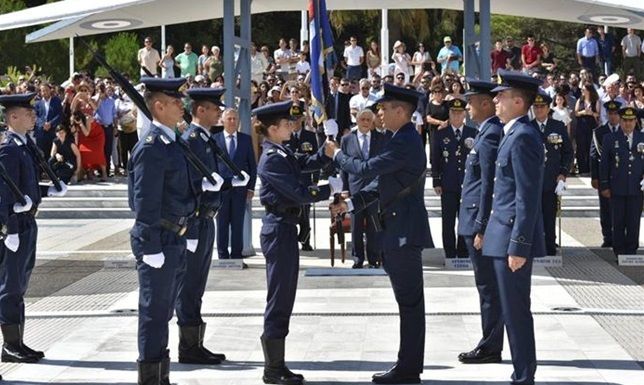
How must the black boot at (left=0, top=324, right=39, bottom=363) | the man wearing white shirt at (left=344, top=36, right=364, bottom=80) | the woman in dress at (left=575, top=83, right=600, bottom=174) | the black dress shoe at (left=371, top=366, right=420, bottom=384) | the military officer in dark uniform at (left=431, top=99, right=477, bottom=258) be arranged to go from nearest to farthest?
the black dress shoe at (left=371, top=366, right=420, bottom=384), the black boot at (left=0, top=324, right=39, bottom=363), the military officer in dark uniform at (left=431, top=99, right=477, bottom=258), the woman in dress at (left=575, top=83, right=600, bottom=174), the man wearing white shirt at (left=344, top=36, right=364, bottom=80)

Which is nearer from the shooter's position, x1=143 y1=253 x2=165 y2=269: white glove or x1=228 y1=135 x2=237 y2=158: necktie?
x1=143 y1=253 x2=165 y2=269: white glove

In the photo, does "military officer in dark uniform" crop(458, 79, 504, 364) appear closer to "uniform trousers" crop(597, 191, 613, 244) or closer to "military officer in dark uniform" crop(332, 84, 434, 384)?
"military officer in dark uniform" crop(332, 84, 434, 384)

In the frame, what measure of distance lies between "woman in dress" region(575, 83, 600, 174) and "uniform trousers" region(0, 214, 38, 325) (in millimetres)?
16922

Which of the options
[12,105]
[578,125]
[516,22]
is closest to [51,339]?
[12,105]

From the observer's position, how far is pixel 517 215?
28.0 feet

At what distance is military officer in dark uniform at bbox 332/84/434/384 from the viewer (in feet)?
30.6

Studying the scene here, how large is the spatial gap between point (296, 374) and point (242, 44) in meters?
7.92

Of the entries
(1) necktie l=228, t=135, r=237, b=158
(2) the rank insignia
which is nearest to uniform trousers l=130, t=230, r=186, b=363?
(1) necktie l=228, t=135, r=237, b=158

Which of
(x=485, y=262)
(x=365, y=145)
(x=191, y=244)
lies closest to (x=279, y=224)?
(x=191, y=244)

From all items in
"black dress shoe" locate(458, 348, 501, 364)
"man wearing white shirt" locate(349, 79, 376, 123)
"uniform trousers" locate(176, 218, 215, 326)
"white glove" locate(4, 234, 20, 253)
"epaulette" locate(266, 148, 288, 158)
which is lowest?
"black dress shoe" locate(458, 348, 501, 364)

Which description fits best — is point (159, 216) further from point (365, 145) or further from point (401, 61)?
point (401, 61)

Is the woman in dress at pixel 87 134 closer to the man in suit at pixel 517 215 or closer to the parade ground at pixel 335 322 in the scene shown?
the parade ground at pixel 335 322

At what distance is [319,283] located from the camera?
47.6ft

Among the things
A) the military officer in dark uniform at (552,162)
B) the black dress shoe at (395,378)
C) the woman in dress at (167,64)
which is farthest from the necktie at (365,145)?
the woman in dress at (167,64)
